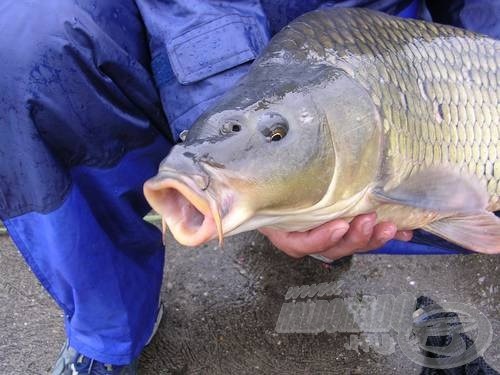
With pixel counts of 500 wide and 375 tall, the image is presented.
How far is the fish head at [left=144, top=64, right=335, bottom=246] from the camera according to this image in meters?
0.95

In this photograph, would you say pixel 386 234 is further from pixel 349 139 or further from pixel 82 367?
pixel 82 367

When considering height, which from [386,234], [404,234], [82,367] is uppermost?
[386,234]

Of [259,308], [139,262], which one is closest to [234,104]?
[139,262]

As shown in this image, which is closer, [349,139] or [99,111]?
[349,139]

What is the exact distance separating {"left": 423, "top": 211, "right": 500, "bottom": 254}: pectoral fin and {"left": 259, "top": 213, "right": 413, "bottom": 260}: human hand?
5.8 inches

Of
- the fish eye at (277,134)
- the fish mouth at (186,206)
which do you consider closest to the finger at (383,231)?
the fish eye at (277,134)

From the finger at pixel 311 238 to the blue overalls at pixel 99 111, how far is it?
30 cm

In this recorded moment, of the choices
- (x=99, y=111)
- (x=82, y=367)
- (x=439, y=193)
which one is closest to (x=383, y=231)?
(x=439, y=193)

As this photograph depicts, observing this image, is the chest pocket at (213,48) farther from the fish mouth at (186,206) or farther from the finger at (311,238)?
the fish mouth at (186,206)

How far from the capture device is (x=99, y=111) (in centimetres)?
136

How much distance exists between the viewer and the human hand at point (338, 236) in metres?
1.25

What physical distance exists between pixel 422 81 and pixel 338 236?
34cm

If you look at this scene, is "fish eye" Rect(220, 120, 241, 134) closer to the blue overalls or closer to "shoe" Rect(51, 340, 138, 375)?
the blue overalls

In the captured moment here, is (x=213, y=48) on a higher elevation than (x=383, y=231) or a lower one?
higher
